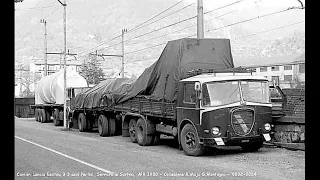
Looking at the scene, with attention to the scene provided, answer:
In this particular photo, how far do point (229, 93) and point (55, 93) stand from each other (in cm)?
2001

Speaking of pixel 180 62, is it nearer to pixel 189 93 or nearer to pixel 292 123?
pixel 189 93

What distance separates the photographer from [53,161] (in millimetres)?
11195

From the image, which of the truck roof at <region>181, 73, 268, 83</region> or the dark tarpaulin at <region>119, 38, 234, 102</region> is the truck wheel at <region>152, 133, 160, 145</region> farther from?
the truck roof at <region>181, 73, 268, 83</region>

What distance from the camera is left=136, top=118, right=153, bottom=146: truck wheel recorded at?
14.8m

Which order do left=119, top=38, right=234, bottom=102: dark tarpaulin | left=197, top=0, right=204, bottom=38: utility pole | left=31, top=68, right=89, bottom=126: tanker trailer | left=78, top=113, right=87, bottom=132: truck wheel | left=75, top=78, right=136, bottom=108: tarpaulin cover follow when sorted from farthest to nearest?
left=31, top=68, right=89, bottom=126: tanker trailer
left=78, top=113, right=87, bottom=132: truck wheel
left=75, top=78, right=136, bottom=108: tarpaulin cover
left=197, top=0, right=204, bottom=38: utility pole
left=119, top=38, right=234, bottom=102: dark tarpaulin

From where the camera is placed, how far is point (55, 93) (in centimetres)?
2947

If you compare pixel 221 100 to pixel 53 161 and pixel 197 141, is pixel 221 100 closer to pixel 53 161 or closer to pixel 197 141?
pixel 197 141

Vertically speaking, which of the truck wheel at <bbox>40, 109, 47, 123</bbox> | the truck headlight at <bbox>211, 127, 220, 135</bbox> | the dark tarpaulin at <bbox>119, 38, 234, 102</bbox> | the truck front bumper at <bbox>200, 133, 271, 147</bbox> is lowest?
the truck wheel at <bbox>40, 109, 47, 123</bbox>

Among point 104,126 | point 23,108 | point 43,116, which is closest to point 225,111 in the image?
point 104,126

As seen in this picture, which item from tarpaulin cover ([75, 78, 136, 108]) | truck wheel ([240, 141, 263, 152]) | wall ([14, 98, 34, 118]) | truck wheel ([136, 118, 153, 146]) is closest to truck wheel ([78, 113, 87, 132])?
tarpaulin cover ([75, 78, 136, 108])

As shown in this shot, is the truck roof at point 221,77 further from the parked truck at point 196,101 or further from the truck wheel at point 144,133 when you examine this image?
the truck wheel at point 144,133

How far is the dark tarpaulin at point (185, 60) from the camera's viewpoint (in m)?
13.7

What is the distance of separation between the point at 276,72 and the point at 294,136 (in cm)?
6623

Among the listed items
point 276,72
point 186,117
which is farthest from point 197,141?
point 276,72
